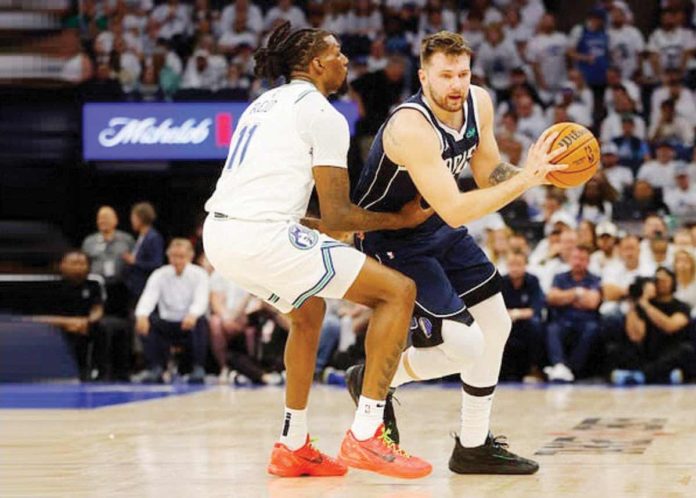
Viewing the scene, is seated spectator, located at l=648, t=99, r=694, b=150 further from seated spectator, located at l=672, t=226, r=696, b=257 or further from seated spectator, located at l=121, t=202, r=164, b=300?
seated spectator, located at l=121, t=202, r=164, b=300

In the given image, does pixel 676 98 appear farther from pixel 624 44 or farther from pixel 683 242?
pixel 683 242

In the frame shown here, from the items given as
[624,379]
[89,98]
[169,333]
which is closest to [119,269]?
[169,333]

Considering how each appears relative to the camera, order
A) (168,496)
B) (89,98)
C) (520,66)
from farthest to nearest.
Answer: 1. (520,66)
2. (89,98)
3. (168,496)

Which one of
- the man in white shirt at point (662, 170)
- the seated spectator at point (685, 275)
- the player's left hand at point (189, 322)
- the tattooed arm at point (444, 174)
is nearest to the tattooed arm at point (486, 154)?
the tattooed arm at point (444, 174)

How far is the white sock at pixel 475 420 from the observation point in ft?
15.7

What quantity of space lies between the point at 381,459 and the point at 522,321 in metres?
6.64

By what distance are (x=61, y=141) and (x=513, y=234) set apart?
9.38m

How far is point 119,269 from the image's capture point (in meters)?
12.2

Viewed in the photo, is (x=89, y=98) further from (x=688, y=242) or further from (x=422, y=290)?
(x=422, y=290)

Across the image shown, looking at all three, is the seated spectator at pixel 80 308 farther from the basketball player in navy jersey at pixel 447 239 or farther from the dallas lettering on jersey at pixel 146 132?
the basketball player in navy jersey at pixel 447 239

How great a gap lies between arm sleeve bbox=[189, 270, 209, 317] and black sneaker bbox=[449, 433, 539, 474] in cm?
672

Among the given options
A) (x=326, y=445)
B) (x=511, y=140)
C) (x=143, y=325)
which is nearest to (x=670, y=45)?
(x=511, y=140)

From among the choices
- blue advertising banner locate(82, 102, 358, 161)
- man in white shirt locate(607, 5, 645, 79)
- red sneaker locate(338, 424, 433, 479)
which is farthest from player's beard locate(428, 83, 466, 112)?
man in white shirt locate(607, 5, 645, 79)

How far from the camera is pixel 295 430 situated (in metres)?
4.65
